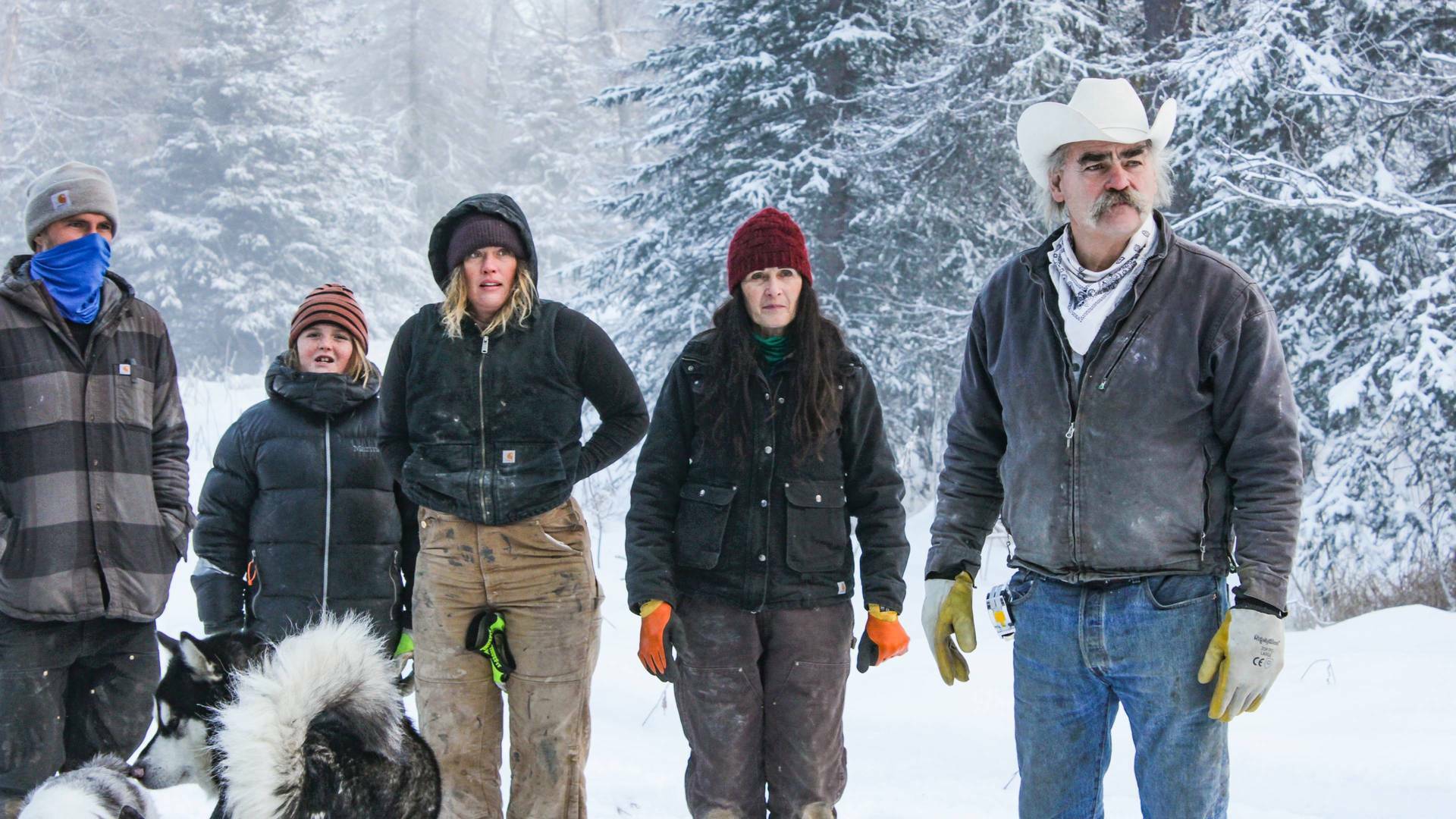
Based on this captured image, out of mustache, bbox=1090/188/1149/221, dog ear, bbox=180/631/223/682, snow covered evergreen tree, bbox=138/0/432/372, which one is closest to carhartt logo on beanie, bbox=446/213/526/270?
dog ear, bbox=180/631/223/682

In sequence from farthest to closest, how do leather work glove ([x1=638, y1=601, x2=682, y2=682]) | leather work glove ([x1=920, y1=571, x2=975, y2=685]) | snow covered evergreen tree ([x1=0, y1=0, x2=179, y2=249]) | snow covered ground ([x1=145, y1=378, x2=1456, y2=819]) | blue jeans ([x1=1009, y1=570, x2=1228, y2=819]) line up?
snow covered evergreen tree ([x1=0, y1=0, x2=179, y2=249]), snow covered ground ([x1=145, y1=378, x2=1456, y2=819]), leather work glove ([x1=638, y1=601, x2=682, y2=682]), leather work glove ([x1=920, y1=571, x2=975, y2=685]), blue jeans ([x1=1009, y1=570, x2=1228, y2=819])

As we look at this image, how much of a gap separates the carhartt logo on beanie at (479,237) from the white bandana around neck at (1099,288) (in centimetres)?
188

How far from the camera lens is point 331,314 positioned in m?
4.03

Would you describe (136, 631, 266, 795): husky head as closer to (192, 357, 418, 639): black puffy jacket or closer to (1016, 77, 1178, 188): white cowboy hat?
(192, 357, 418, 639): black puffy jacket

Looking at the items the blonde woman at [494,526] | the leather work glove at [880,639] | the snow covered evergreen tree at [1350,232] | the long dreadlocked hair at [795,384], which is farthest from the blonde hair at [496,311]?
the snow covered evergreen tree at [1350,232]

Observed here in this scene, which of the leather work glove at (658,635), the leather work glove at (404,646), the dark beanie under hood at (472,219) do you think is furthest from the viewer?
the leather work glove at (404,646)

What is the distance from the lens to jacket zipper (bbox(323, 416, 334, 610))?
3.72 metres

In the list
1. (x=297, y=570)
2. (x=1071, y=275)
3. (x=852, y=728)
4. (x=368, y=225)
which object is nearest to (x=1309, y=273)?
(x=852, y=728)

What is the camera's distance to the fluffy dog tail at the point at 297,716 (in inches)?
94.3

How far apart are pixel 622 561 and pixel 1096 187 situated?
839 cm

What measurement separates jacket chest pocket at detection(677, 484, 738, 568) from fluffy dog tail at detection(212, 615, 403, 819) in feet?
3.41

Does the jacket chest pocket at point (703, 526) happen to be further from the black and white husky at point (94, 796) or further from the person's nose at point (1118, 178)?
the black and white husky at point (94, 796)

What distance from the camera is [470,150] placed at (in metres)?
39.6

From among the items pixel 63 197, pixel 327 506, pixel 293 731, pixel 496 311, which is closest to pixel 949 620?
pixel 293 731
